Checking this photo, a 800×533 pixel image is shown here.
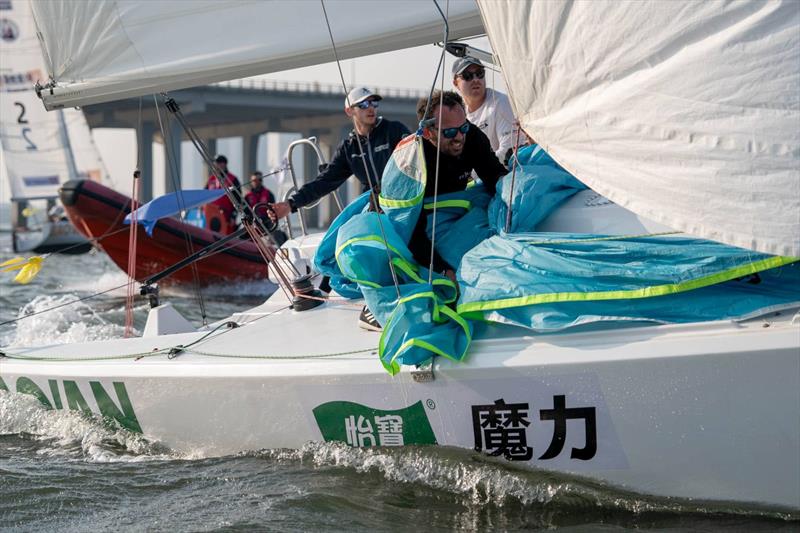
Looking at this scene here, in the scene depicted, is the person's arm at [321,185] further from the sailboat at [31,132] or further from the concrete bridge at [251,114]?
the concrete bridge at [251,114]

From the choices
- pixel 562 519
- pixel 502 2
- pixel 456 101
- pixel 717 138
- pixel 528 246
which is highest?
pixel 502 2

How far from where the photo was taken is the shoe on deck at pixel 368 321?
160 inches

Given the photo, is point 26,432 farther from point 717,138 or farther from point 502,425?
point 717,138

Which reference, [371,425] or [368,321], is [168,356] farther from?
A: [371,425]

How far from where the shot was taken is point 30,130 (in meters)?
21.3

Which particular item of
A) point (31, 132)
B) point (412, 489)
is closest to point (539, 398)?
point (412, 489)

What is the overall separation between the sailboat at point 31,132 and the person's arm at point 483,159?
1615cm

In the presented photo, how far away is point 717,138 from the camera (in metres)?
3.03

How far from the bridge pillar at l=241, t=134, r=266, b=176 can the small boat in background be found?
3448 cm

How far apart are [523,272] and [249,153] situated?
45481mm

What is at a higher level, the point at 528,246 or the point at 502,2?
the point at 502,2

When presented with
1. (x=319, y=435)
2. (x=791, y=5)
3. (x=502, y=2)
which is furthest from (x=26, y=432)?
(x=791, y=5)

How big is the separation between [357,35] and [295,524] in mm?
2143

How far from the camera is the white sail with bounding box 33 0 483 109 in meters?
4.47
